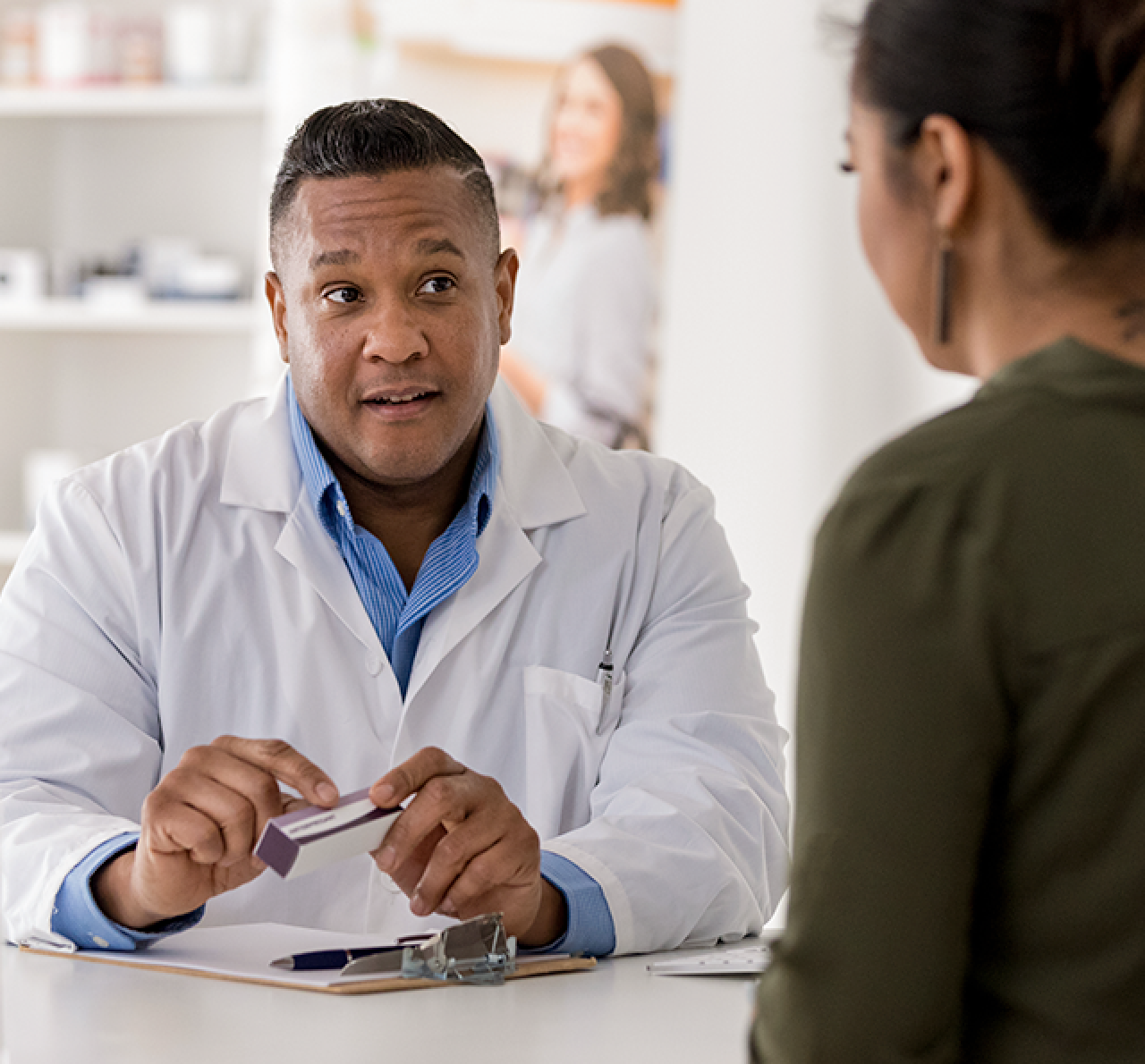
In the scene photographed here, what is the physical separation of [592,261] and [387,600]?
1855 millimetres

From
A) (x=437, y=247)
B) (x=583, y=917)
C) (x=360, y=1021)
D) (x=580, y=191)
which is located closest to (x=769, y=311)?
(x=580, y=191)

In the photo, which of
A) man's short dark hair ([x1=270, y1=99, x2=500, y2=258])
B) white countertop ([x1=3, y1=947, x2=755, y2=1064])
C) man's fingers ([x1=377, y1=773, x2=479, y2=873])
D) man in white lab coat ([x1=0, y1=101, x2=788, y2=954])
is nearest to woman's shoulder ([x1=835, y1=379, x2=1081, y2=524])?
white countertop ([x1=3, y1=947, x2=755, y2=1064])

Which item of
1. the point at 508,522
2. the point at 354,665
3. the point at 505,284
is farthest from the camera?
the point at 505,284

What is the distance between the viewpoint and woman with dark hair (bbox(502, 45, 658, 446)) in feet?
10.6

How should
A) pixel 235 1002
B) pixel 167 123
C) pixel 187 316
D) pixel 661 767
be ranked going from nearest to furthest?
1. pixel 235 1002
2. pixel 661 767
3. pixel 187 316
4. pixel 167 123

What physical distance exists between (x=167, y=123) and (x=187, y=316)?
1.94 ft

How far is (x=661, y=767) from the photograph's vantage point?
1.39 m

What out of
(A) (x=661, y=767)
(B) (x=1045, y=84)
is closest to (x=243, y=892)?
(A) (x=661, y=767)

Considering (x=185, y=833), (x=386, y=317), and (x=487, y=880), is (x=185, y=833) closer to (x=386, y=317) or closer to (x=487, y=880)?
(x=487, y=880)

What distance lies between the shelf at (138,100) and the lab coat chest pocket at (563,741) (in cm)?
237

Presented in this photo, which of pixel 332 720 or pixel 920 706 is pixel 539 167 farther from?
pixel 920 706

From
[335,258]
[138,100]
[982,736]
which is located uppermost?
[138,100]

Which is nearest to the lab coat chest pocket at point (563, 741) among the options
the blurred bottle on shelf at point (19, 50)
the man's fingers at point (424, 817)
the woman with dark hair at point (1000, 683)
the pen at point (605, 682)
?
the pen at point (605, 682)

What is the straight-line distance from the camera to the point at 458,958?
1.04 m
